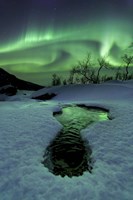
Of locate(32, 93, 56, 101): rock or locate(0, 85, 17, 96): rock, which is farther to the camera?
locate(0, 85, 17, 96): rock

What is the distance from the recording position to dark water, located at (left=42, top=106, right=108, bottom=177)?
12.1m

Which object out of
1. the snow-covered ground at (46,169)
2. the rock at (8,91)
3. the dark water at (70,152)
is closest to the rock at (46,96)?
the rock at (8,91)

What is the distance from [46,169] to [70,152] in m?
2.88

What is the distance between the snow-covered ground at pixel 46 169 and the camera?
9766 mm

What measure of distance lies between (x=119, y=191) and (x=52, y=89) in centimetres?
4769

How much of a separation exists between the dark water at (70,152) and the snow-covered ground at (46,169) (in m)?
0.40

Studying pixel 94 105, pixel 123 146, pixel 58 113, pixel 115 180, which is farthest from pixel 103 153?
pixel 94 105

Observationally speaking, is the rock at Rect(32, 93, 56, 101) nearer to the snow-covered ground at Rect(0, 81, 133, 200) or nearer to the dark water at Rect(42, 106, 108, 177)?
the snow-covered ground at Rect(0, 81, 133, 200)

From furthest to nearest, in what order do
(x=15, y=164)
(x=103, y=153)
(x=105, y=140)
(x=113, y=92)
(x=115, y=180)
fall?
1. (x=113, y=92)
2. (x=105, y=140)
3. (x=103, y=153)
4. (x=15, y=164)
5. (x=115, y=180)

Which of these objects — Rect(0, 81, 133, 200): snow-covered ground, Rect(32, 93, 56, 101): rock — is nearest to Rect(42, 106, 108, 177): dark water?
Rect(0, 81, 133, 200): snow-covered ground

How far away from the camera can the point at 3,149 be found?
44.4 feet

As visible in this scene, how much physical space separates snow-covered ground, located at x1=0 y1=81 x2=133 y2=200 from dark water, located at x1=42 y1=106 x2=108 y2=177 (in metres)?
0.40

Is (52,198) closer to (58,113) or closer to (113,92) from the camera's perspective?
(58,113)

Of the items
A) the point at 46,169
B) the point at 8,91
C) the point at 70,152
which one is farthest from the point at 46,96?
the point at 46,169
